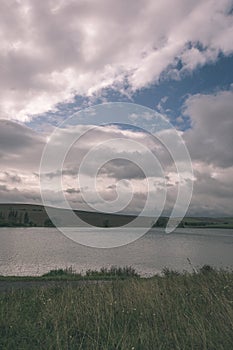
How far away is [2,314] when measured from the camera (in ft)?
21.6

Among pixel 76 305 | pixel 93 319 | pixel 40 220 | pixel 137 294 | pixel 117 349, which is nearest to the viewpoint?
pixel 117 349

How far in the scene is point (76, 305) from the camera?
24.5ft

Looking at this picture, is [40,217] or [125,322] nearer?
[125,322]

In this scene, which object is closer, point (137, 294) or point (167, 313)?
point (167, 313)

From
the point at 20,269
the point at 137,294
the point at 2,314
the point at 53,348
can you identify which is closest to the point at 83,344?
the point at 53,348

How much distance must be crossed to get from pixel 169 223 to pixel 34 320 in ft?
567

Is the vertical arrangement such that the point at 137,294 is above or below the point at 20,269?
above

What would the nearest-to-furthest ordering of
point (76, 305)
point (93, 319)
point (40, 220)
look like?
point (93, 319), point (76, 305), point (40, 220)

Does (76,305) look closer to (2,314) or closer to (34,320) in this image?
(34,320)

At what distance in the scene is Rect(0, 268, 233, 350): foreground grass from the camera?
524cm

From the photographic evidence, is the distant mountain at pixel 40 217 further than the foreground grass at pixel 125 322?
Yes

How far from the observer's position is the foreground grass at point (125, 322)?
5240 millimetres

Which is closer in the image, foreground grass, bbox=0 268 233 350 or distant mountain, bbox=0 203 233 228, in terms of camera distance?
foreground grass, bbox=0 268 233 350

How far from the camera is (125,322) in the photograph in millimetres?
6316
